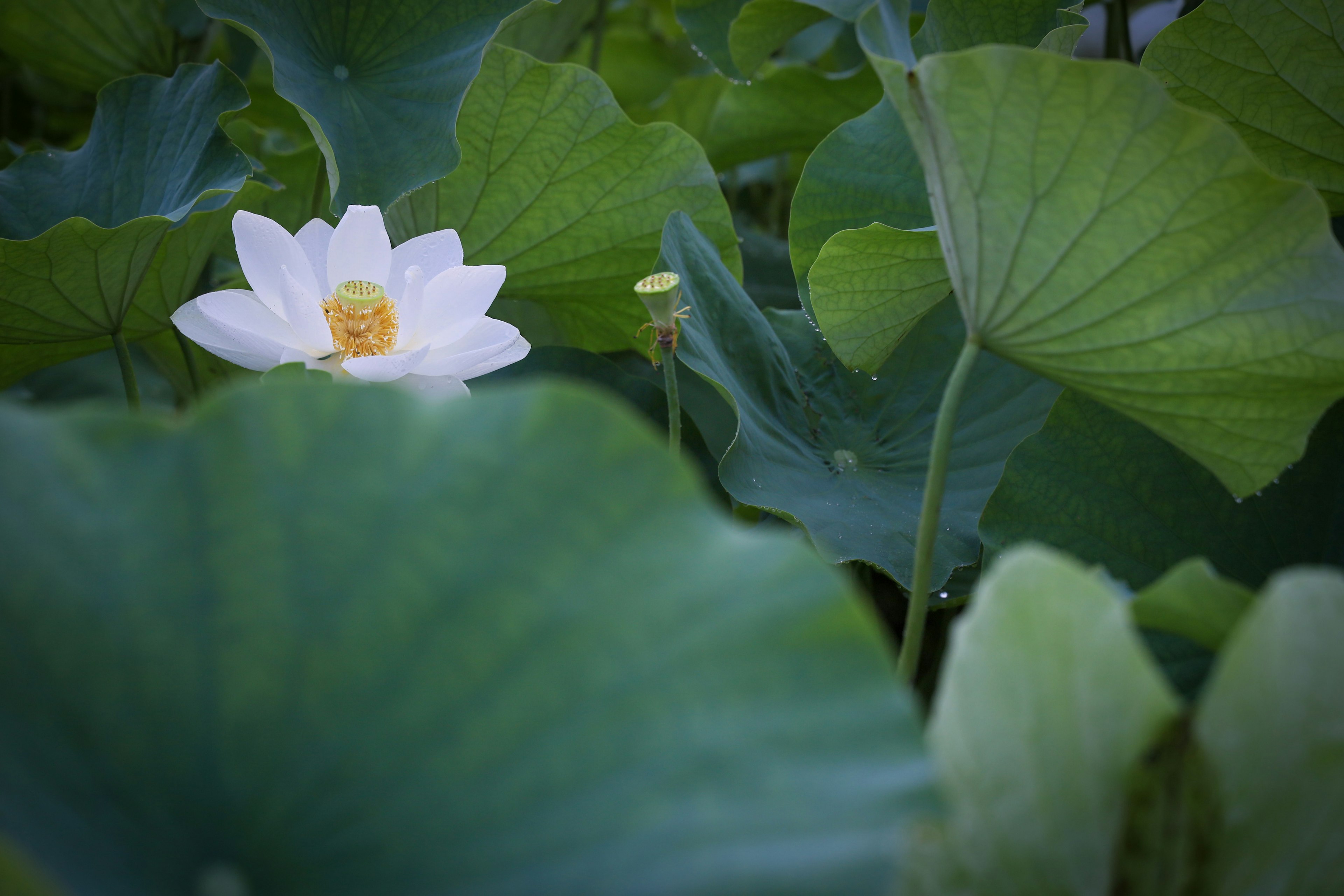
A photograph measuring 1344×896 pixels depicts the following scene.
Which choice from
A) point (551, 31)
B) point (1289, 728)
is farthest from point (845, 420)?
point (551, 31)

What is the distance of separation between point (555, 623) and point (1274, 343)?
1.51 feet

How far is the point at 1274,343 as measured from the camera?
56cm

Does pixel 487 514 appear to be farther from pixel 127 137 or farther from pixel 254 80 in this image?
pixel 254 80

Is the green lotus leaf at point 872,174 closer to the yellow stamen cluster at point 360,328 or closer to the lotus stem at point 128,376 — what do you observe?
the yellow stamen cluster at point 360,328

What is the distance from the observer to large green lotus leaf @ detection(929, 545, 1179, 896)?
1.14 ft

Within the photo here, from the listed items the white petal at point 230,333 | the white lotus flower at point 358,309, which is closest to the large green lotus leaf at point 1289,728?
the white lotus flower at point 358,309

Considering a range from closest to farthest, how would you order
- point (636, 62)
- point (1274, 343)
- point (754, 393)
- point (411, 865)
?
point (411, 865)
point (1274, 343)
point (754, 393)
point (636, 62)

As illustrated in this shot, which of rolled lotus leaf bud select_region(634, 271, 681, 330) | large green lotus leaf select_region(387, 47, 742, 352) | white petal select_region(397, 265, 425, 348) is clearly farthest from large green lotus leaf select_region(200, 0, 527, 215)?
rolled lotus leaf bud select_region(634, 271, 681, 330)

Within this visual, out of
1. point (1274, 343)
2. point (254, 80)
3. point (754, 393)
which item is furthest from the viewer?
point (254, 80)

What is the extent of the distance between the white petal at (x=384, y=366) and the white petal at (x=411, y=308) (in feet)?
0.15

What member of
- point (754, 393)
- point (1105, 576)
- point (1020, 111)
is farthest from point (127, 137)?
point (1105, 576)

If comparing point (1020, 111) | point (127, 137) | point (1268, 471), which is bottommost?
point (1268, 471)

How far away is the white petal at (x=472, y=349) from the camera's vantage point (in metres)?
0.70

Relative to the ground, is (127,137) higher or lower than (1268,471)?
higher
